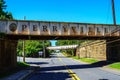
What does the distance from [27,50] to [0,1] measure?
111 ft

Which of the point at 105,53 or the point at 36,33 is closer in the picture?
the point at 36,33

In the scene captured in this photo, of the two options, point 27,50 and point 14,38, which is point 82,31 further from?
point 27,50

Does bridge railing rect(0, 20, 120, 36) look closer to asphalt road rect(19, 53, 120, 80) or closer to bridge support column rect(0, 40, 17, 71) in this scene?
bridge support column rect(0, 40, 17, 71)

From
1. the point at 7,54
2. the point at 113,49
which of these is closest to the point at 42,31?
the point at 7,54

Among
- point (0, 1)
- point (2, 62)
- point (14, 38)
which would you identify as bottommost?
point (2, 62)

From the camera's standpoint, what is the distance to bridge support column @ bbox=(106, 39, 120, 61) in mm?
42297

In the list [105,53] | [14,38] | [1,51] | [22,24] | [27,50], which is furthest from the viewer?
[27,50]

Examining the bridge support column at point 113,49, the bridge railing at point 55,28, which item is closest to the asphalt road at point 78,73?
the bridge railing at point 55,28

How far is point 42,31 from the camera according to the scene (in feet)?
125

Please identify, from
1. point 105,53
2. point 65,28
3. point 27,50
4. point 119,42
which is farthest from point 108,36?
point 27,50

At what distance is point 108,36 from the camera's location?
136ft

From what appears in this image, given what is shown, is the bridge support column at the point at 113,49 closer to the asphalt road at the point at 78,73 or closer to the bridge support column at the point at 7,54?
the asphalt road at the point at 78,73

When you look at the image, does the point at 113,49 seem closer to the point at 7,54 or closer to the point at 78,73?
the point at 7,54

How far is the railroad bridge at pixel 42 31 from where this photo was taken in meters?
35.6
